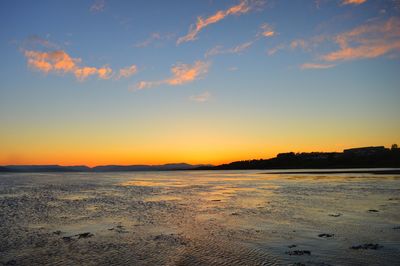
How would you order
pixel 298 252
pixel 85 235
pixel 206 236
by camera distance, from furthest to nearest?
pixel 85 235 < pixel 206 236 < pixel 298 252

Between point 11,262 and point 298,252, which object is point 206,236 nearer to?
point 298,252

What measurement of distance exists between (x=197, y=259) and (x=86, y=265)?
10.7ft

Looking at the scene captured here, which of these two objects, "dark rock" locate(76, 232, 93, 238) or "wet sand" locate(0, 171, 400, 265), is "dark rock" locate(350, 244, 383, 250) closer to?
"wet sand" locate(0, 171, 400, 265)

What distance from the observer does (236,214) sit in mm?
20141

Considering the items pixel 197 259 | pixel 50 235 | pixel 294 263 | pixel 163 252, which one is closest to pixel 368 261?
pixel 294 263

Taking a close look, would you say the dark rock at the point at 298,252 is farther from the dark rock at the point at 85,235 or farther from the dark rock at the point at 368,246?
the dark rock at the point at 85,235

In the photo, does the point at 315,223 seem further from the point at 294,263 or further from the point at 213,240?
the point at 294,263

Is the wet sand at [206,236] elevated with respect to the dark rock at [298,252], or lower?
lower

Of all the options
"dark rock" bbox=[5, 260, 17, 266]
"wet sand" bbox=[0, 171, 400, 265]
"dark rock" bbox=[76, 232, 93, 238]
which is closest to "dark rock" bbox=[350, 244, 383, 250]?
"wet sand" bbox=[0, 171, 400, 265]

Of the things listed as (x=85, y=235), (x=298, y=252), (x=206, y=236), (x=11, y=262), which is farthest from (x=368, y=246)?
(x=11, y=262)

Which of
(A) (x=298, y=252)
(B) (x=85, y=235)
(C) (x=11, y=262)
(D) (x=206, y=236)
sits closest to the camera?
(C) (x=11, y=262)

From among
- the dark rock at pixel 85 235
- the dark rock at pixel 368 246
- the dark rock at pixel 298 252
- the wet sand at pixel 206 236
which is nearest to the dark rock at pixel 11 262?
the wet sand at pixel 206 236

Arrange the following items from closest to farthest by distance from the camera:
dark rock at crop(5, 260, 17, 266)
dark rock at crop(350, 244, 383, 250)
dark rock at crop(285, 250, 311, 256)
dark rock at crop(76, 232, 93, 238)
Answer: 1. dark rock at crop(5, 260, 17, 266)
2. dark rock at crop(285, 250, 311, 256)
3. dark rock at crop(350, 244, 383, 250)
4. dark rock at crop(76, 232, 93, 238)

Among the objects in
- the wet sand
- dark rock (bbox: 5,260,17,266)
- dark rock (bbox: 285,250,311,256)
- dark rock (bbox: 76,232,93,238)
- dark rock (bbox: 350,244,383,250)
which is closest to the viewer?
dark rock (bbox: 5,260,17,266)
